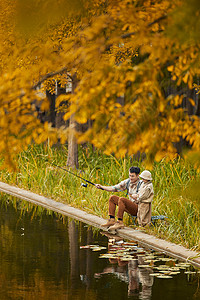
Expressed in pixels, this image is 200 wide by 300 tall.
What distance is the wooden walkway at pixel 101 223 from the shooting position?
11.7m

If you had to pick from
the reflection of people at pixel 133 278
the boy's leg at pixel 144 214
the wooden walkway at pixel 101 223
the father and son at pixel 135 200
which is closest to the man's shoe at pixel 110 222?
the father and son at pixel 135 200

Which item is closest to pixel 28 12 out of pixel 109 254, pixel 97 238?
pixel 109 254

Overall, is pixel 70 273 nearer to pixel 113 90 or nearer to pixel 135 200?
pixel 135 200

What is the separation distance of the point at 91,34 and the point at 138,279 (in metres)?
4.18

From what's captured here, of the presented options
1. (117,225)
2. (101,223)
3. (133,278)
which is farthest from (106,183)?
(133,278)

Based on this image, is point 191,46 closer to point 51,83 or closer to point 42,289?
point 42,289

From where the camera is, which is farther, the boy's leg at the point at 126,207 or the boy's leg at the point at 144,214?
the boy's leg at the point at 126,207

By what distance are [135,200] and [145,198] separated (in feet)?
1.60

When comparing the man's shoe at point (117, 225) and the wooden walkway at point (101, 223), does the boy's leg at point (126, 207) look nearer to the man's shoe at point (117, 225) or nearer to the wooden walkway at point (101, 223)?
the man's shoe at point (117, 225)

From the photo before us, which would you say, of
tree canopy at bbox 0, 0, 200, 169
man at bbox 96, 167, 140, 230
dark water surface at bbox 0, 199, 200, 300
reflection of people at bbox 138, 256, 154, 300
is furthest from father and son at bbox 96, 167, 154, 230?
tree canopy at bbox 0, 0, 200, 169

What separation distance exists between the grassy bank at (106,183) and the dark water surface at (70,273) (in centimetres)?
110

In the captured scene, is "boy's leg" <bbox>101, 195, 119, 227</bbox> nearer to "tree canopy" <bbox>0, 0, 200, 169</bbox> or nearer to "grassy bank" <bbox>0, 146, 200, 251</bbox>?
"grassy bank" <bbox>0, 146, 200, 251</bbox>

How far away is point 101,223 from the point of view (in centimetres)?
1488

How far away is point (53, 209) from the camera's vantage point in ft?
57.4
